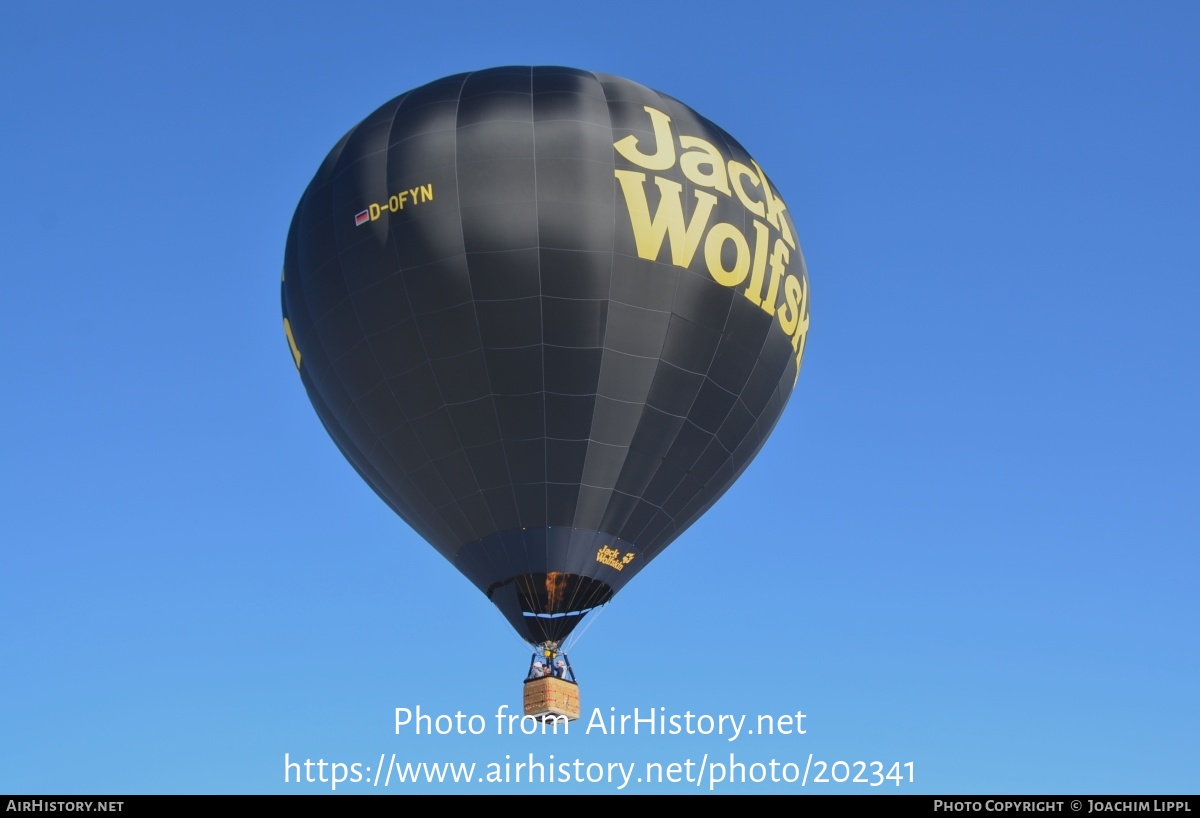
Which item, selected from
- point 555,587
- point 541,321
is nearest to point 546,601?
point 555,587

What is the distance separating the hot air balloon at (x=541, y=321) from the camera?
98.3 ft

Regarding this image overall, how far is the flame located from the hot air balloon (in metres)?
0.02

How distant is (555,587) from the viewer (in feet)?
99.6

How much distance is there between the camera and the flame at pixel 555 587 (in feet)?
99.5

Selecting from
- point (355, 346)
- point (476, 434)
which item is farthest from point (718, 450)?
point (355, 346)

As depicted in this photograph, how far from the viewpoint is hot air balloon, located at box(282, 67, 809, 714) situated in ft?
98.3

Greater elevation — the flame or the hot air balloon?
the hot air balloon

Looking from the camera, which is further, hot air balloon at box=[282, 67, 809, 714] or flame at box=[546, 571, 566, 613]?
flame at box=[546, 571, 566, 613]

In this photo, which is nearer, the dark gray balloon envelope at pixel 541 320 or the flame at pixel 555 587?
the dark gray balloon envelope at pixel 541 320

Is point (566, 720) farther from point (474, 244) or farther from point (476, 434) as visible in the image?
point (474, 244)

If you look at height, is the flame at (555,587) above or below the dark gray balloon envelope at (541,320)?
below

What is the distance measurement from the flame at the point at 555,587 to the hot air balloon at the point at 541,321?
0.07ft

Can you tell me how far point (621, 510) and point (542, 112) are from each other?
6.32 meters

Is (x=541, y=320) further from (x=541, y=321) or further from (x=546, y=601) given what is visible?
(x=546, y=601)
